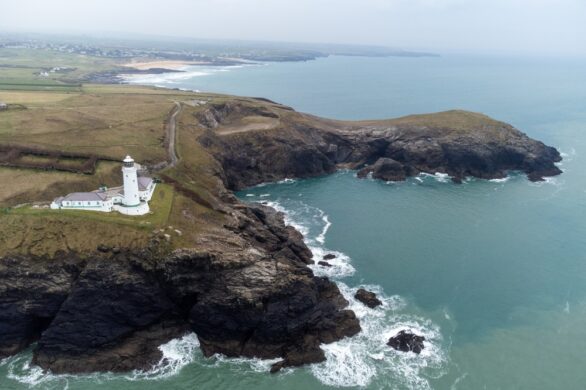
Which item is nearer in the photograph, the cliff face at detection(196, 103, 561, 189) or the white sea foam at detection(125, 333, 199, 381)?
the white sea foam at detection(125, 333, 199, 381)

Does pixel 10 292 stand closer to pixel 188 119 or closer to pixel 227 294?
pixel 227 294

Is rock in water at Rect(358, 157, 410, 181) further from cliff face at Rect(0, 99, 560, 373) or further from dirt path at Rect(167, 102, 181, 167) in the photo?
cliff face at Rect(0, 99, 560, 373)

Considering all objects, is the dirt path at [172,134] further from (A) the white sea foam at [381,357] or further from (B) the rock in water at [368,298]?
(A) the white sea foam at [381,357]

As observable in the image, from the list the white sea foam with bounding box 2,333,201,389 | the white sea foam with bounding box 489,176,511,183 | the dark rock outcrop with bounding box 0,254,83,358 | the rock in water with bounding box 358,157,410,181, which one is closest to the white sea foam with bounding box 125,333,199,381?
the white sea foam with bounding box 2,333,201,389

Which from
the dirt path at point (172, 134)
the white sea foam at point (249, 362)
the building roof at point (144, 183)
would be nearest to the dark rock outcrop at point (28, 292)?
the building roof at point (144, 183)

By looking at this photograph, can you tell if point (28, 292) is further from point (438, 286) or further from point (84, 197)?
point (438, 286)

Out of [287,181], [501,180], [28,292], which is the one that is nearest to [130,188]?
[28,292]

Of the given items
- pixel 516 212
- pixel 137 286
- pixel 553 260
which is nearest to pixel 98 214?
pixel 137 286
